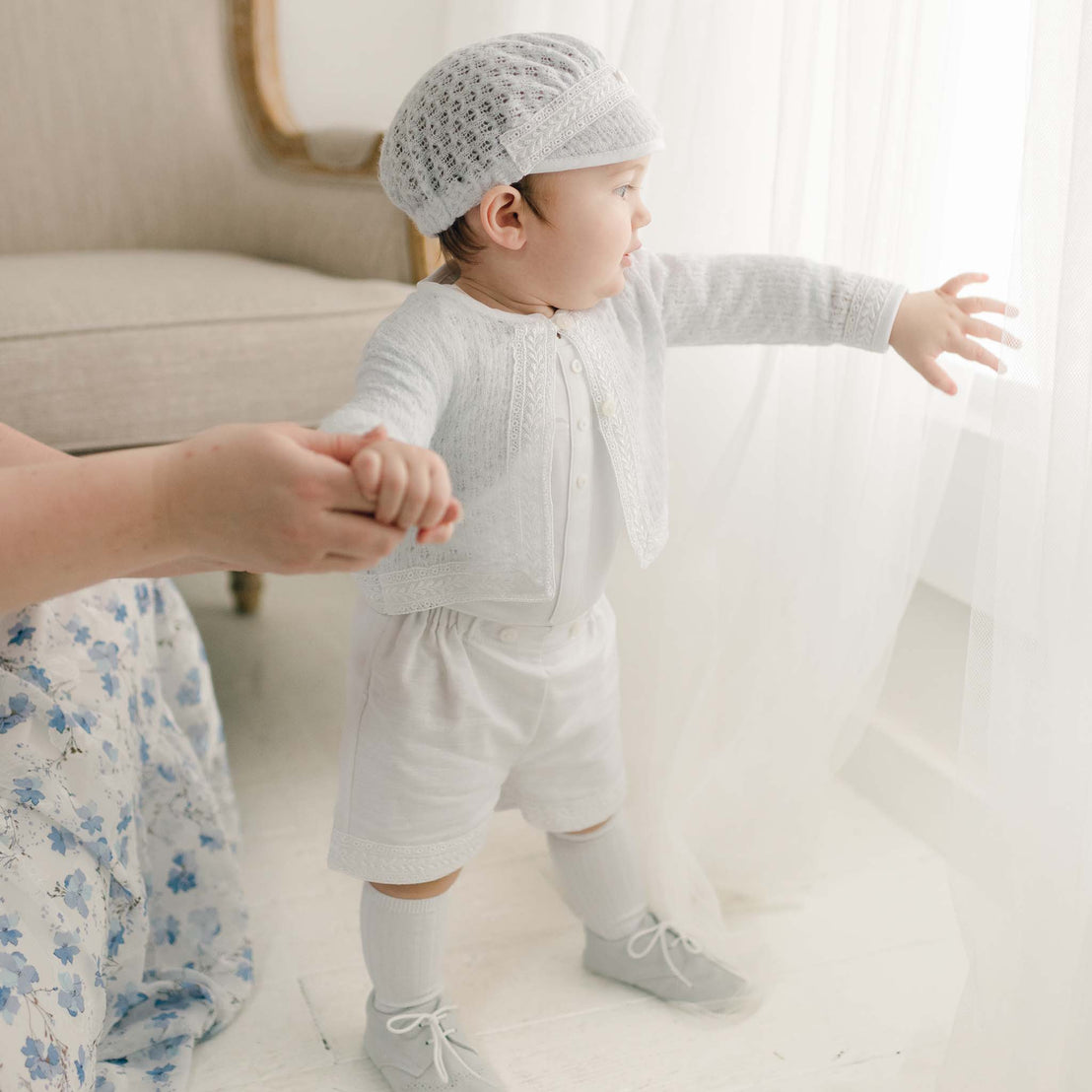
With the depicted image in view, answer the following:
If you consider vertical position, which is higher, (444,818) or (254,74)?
(254,74)

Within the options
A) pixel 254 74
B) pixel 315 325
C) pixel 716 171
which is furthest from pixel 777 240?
pixel 254 74

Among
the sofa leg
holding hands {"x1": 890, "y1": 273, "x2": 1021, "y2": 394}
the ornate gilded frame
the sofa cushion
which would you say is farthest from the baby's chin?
the sofa leg

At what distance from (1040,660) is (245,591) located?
1247 millimetres

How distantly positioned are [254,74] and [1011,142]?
4.06 ft

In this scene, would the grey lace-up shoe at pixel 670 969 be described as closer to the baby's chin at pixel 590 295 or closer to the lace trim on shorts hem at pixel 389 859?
the lace trim on shorts hem at pixel 389 859

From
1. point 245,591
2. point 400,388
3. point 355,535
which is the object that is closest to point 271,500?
point 355,535

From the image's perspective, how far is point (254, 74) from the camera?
71.1 inches

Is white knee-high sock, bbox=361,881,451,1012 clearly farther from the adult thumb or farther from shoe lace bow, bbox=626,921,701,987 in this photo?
the adult thumb

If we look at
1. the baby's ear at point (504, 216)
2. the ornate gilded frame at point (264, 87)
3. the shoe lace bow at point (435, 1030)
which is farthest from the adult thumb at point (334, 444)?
the ornate gilded frame at point (264, 87)

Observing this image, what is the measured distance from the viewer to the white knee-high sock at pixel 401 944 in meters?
0.93

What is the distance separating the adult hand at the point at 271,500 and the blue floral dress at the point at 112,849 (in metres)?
0.35

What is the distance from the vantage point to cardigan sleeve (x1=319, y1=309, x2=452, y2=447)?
743 mm

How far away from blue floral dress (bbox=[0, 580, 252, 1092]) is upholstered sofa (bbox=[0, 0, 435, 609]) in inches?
8.8

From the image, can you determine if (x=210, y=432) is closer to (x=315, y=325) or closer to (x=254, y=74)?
(x=315, y=325)
